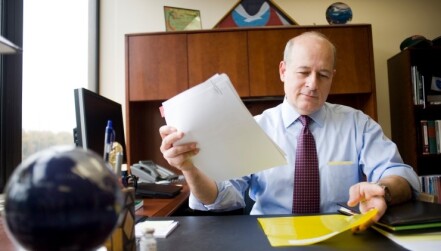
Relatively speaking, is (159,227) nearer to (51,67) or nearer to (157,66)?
(51,67)

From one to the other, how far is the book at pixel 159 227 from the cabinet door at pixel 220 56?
1.79m

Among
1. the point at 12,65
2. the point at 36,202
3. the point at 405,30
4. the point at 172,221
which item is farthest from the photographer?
the point at 405,30

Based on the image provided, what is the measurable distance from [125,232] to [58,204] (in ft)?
0.99

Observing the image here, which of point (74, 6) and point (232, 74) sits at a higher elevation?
point (74, 6)

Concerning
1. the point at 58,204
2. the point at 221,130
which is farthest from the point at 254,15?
the point at 58,204

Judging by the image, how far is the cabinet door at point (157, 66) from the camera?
259 centimetres

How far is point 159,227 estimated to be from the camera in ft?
2.61

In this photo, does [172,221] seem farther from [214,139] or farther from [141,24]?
[141,24]

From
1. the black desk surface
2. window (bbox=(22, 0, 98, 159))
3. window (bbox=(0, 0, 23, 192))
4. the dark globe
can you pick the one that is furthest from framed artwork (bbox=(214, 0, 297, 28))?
the dark globe

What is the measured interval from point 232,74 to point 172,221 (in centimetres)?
183

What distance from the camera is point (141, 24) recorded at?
2863 millimetres

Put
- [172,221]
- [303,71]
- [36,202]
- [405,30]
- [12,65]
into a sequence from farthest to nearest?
[405,30], [12,65], [303,71], [172,221], [36,202]

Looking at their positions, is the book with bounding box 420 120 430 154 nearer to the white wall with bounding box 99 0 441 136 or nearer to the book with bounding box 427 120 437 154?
the book with bounding box 427 120 437 154

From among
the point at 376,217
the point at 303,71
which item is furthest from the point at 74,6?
the point at 376,217
